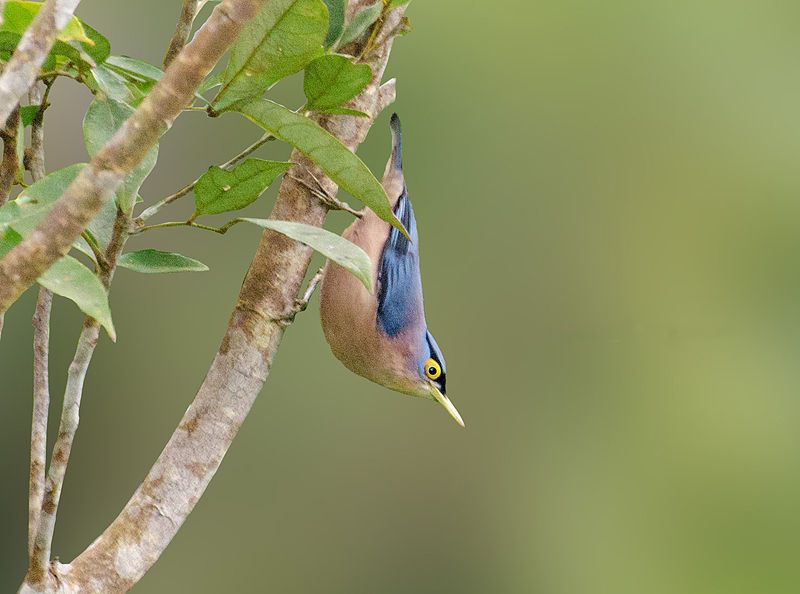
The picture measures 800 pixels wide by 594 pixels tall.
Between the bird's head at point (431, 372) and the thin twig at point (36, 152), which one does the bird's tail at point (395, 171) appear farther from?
the thin twig at point (36, 152)

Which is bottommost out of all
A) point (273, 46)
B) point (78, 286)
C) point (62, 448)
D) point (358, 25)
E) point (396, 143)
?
point (62, 448)

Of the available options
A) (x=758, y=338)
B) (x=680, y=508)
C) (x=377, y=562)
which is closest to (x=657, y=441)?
(x=680, y=508)

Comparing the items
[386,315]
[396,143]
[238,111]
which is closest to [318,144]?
[238,111]

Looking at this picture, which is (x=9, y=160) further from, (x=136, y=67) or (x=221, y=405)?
(x=221, y=405)

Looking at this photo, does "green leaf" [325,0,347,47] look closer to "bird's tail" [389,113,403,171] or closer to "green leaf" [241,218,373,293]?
"green leaf" [241,218,373,293]

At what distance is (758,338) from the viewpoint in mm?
2328

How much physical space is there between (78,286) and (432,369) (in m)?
0.92

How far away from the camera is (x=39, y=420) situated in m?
0.71

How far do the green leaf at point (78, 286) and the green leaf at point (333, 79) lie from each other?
273mm

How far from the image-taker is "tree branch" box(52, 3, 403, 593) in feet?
2.68

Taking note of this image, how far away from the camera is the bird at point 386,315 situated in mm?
1325

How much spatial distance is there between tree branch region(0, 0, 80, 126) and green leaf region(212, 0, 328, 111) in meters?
0.14

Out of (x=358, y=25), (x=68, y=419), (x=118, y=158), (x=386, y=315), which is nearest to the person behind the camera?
(x=118, y=158)

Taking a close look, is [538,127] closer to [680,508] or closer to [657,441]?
[657,441]
